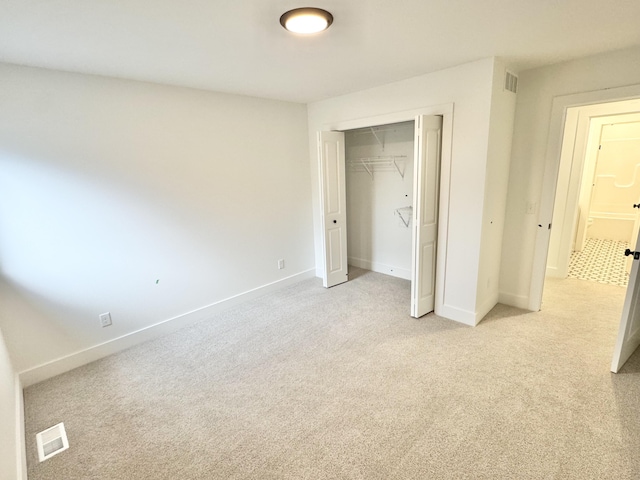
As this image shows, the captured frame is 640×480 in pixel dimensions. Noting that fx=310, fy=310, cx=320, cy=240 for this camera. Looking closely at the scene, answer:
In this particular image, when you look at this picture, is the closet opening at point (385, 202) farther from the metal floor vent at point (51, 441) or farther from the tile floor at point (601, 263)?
the metal floor vent at point (51, 441)

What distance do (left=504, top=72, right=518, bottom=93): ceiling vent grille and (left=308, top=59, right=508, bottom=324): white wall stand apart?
383 mm

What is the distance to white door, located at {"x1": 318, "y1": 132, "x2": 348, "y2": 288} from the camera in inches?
156

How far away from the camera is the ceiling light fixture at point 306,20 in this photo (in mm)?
A: 1705

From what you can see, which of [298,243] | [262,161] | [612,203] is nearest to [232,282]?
[298,243]

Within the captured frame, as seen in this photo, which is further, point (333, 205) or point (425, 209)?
point (333, 205)

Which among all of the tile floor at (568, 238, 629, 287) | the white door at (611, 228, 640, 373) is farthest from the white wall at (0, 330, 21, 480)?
the tile floor at (568, 238, 629, 287)

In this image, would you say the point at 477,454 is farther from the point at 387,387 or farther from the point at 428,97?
the point at 428,97

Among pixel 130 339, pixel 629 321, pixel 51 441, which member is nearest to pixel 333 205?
pixel 130 339

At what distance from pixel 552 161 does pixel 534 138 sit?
0.29m

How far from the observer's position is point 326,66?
269cm

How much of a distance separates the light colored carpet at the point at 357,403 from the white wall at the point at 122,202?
469 millimetres

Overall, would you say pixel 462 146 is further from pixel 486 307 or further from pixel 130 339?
pixel 130 339

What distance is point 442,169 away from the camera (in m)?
3.08

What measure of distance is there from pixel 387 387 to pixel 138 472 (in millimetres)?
1643
